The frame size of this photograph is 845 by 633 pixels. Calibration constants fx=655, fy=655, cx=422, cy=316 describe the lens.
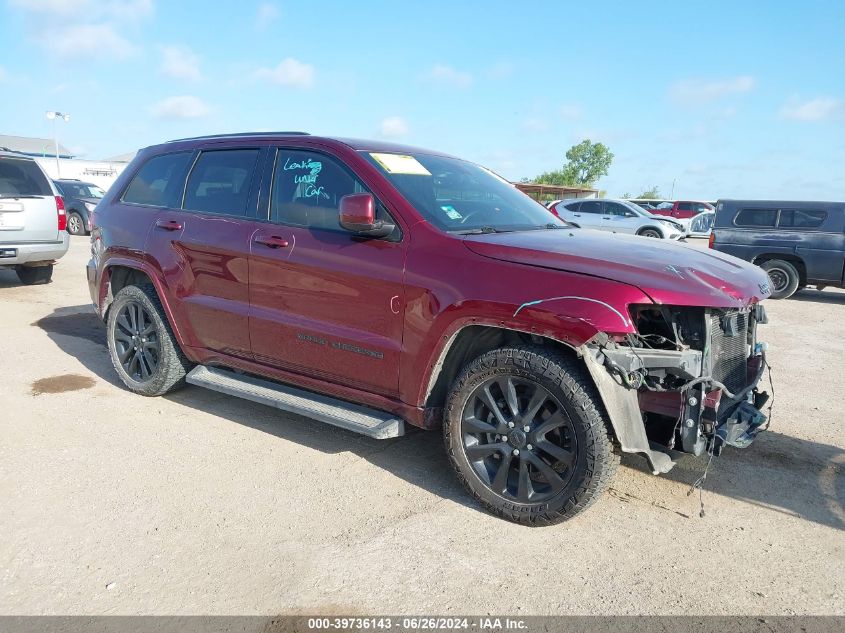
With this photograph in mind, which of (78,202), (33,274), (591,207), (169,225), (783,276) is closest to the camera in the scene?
(169,225)

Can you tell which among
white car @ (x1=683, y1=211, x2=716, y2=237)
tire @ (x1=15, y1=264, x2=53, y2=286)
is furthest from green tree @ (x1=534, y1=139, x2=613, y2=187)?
tire @ (x1=15, y1=264, x2=53, y2=286)

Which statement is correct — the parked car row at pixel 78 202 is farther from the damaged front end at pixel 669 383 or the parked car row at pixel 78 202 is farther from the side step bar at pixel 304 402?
the damaged front end at pixel 669 383

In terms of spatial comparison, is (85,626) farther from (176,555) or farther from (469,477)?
(469,477)

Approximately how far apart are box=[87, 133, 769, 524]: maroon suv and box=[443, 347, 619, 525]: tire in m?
0.01

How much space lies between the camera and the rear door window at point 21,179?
884cm

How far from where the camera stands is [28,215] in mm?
8914

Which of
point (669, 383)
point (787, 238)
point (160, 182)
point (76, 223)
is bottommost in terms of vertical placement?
point (76, 223)

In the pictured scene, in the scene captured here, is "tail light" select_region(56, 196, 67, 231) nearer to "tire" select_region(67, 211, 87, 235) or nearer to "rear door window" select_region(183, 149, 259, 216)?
"rear door window" select_region(183, 149, 259, 216)

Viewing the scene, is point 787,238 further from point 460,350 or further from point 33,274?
point 33,274

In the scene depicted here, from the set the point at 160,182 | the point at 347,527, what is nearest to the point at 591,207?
the point at 160,182

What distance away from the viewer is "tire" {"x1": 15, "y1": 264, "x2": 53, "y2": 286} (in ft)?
32.8

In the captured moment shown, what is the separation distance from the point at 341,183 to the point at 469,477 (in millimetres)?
1822

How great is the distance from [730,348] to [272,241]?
2.64 m

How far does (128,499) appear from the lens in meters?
3.39
